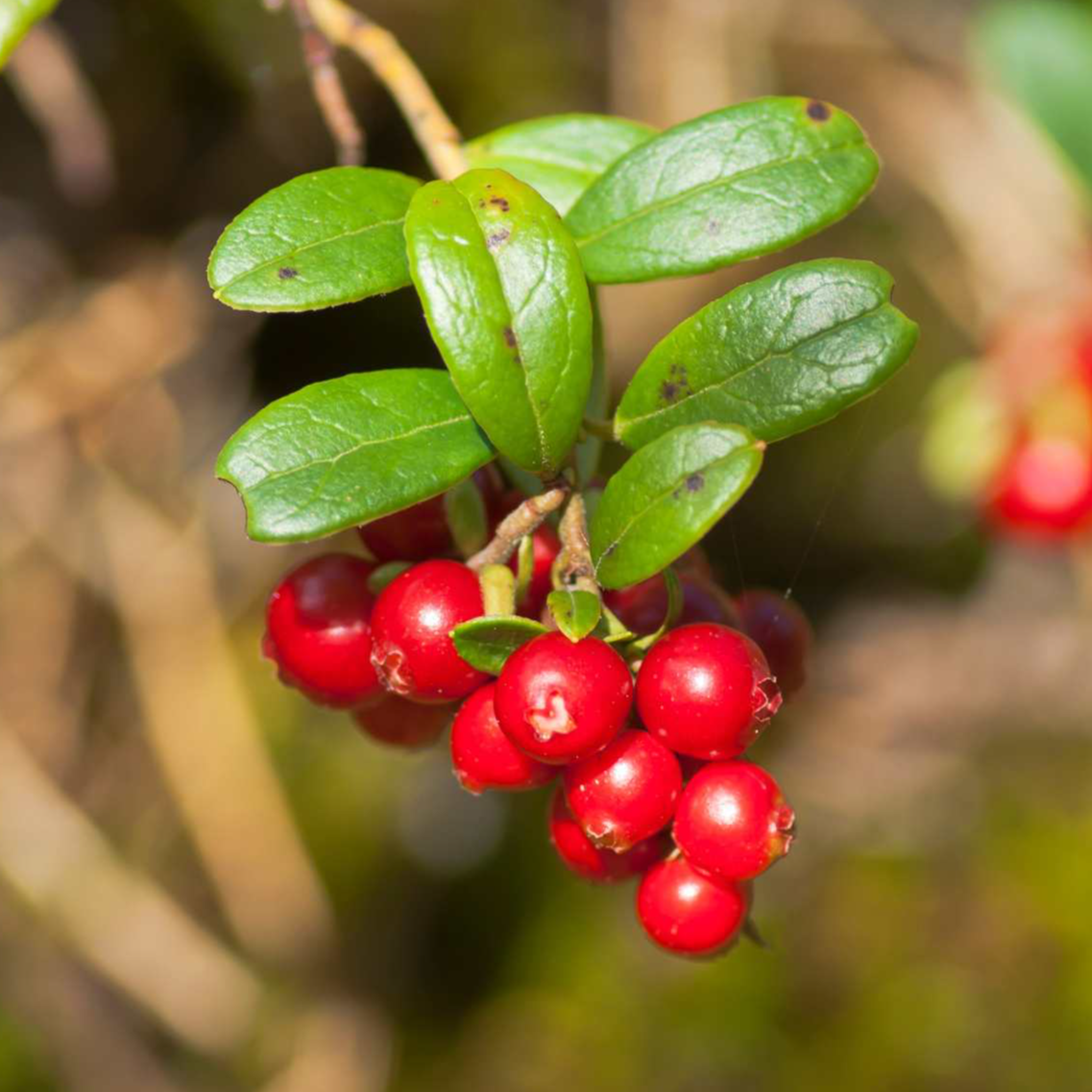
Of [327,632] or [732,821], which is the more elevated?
[327,632]

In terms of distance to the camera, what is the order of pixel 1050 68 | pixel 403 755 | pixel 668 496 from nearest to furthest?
pixel 668 496 < pixel 1050 68 < pixel 403 755

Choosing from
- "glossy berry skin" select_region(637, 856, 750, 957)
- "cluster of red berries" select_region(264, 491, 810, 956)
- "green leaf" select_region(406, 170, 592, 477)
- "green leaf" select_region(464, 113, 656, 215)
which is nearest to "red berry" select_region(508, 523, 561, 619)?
"cluster of red berries" select_region(264, 491, 810, 956)

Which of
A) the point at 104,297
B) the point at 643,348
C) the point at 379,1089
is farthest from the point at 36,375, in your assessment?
the point at 379,1089

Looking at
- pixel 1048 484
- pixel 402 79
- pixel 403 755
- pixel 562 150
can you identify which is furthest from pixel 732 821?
pixel 403 755

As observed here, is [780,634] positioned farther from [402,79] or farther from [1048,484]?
[1048,484]

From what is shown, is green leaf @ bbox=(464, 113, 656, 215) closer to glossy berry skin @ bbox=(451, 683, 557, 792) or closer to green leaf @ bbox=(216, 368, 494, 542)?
green leaf @ bbox=(216, 368, 494, 542)
